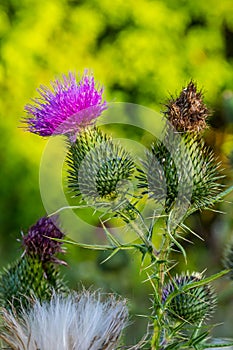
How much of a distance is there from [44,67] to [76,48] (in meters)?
0.33

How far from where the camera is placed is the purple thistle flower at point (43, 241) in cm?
200

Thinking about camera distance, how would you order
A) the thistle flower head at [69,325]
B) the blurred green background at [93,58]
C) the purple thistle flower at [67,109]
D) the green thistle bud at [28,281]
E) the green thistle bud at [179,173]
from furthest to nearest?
Result: 1. the blurred green background at [93,58]
2. the green thistle bud at [28,281]
3. the purple thistle flower at [67,109]
4. the green thistle bud at [179,173]
5. the thistle flower head at [69,325]

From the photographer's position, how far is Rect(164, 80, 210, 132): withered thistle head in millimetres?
1679

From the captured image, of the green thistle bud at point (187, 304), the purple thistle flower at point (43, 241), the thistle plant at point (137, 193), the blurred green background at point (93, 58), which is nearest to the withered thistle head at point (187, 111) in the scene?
the thistle plant at point (137, 193)

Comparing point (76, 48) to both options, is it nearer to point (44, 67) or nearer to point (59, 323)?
point (44, 67)

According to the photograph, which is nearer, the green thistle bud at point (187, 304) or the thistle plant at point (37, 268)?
the green thistle bud at point (187, 304)

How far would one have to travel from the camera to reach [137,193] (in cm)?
175

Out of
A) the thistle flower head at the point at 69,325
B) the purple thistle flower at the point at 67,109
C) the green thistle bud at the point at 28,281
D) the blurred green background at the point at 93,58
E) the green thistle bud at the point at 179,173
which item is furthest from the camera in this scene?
the blurred green background at the point at 93,58

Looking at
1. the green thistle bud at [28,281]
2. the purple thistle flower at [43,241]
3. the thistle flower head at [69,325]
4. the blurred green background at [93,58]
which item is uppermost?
the blurred green background at [93,58]

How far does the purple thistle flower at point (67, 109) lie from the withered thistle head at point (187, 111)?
0.65ft

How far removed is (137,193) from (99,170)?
0.12 metres

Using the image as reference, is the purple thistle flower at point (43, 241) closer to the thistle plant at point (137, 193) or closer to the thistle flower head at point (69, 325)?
the thistle plant at point (137, 193)

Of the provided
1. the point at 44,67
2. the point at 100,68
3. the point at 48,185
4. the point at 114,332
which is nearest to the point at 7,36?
the point at 44,67

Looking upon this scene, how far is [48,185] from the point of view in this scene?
6203 mm
